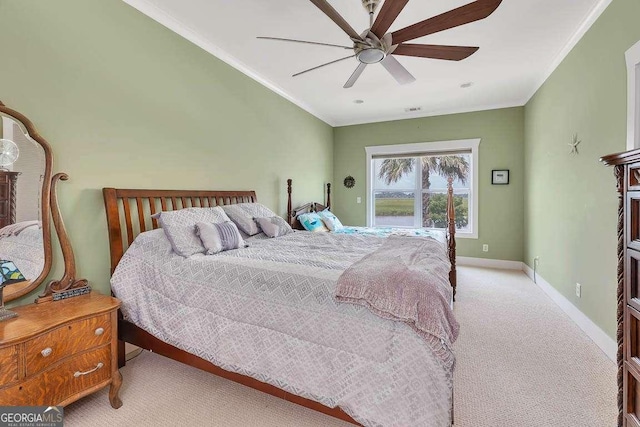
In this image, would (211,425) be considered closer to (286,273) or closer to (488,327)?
(286,273)

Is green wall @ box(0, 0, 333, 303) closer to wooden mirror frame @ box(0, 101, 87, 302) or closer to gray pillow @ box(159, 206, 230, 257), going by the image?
wooden mirror frame @ box(0, 101, 87, 302)

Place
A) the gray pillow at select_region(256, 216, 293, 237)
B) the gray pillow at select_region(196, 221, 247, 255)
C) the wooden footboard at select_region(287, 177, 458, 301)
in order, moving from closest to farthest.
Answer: the gray pillow at select_region(196, 221, 247, 255)
the gray pillow at select_region(256, 216, 293, 237)
the wooden footboard at select_region(287, 177, 458, 301)

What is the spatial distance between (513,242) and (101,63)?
5.97 metres

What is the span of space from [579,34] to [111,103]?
4.24 meters

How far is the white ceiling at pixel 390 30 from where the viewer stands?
7.97ft

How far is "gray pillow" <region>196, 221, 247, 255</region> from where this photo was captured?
2.20 metres

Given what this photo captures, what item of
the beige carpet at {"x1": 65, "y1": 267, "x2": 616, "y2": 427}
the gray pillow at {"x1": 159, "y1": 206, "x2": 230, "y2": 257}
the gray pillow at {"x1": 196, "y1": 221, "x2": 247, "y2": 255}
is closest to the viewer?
the beige carpet at {"x1": 65, "y1": 267, "x2": 616, "y2": 427}

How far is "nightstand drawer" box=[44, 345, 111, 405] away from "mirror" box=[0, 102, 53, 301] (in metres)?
0.58

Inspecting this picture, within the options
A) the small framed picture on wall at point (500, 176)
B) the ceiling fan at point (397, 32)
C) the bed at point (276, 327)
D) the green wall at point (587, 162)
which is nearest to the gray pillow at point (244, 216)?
the bed at point (276, 327)

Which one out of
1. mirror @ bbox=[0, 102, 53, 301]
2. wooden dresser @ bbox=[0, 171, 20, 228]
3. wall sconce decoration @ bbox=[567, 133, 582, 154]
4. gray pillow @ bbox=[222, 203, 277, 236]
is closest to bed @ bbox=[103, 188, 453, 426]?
mirror @ bbox=[0, 102, 53, 301]

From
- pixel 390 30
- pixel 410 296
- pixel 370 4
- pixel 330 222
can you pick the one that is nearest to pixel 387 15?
pixel 370 4

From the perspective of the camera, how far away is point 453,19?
72.6 inches

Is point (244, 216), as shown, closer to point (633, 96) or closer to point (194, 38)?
point (194, 38)

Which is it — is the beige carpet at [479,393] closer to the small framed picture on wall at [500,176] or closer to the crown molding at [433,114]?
the small framed picture on wall at [500,176]
